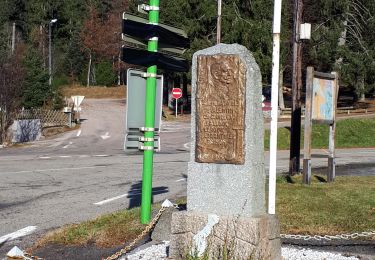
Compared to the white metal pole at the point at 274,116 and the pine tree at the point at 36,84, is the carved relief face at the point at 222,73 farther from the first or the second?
the pine tree at the point at 36,84

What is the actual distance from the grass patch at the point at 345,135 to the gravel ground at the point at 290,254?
26591 mm

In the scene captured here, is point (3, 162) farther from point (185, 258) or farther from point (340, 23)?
point (340, 23)

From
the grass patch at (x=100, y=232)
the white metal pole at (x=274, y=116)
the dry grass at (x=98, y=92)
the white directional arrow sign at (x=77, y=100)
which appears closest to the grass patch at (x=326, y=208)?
the white metal pole at (x=274, y=116)

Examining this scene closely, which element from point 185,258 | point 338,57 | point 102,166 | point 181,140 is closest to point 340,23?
point 338,57

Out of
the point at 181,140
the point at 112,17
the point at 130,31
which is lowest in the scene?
the point at 181,140

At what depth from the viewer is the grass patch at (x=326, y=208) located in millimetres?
9289

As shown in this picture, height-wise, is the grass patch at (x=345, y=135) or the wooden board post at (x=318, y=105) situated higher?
the wooden board post at (x=318, y=105)

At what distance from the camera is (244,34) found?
159 feet

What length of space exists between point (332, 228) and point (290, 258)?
6.45 feet

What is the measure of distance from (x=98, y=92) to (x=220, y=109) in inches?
2921

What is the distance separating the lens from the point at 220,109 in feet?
23.4

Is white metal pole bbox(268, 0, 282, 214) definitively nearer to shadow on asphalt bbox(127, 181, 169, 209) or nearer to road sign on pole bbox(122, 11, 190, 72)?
road sign on pole bbox(122, 11, 190, 72)

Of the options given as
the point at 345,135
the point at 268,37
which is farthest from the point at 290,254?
the point at 268,37

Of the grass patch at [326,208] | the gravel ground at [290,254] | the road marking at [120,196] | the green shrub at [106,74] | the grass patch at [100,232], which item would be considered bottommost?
the road marking at [120,196]
